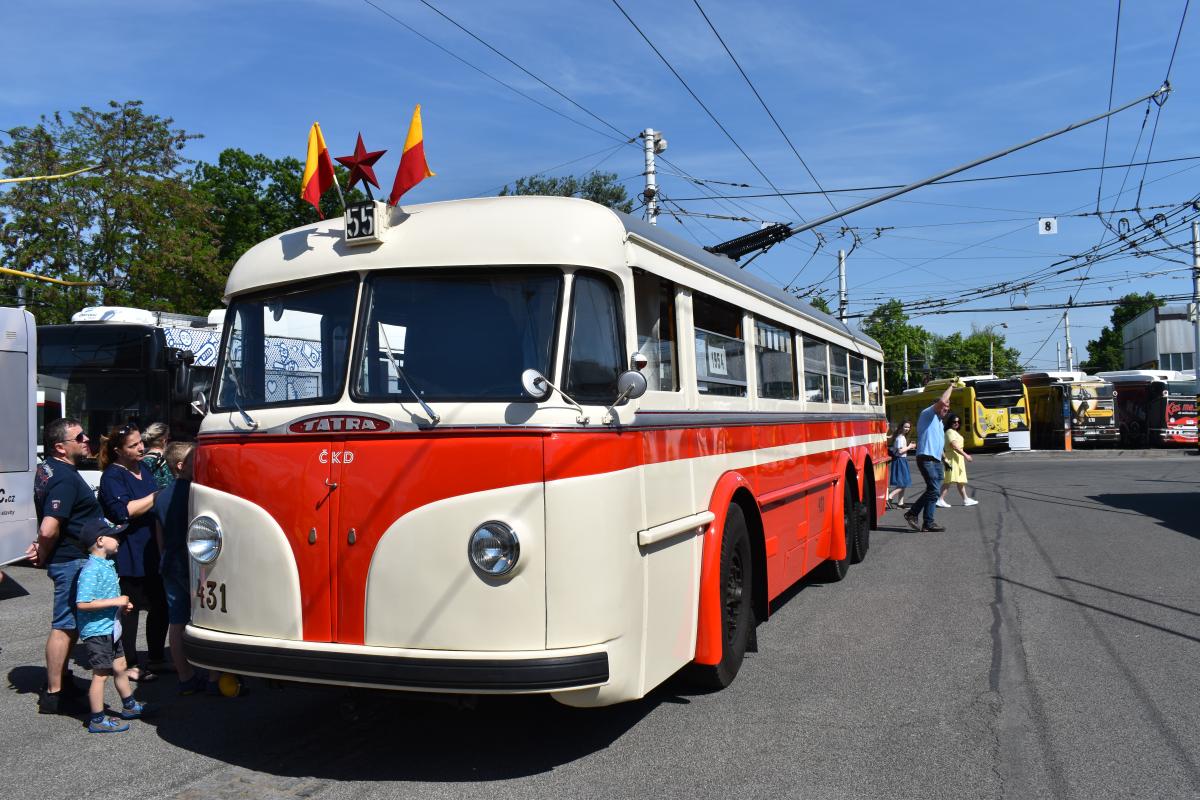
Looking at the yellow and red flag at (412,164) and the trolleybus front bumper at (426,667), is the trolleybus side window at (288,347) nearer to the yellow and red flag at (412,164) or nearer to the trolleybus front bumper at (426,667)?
the yellow and red flag at (412,164)

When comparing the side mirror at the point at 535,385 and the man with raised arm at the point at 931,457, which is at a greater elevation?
the side mirror at the point at 535,385

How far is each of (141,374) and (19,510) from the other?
3.86m

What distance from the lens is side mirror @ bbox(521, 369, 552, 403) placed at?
4.59 meters

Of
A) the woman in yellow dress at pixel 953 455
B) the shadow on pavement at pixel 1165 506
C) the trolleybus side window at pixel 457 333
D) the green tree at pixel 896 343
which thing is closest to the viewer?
the trolleybus side window at pixel 457 333

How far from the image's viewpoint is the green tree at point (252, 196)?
39.1 metres

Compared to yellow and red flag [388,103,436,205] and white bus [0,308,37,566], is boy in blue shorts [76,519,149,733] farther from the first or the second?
white bus [0,308,37,566]

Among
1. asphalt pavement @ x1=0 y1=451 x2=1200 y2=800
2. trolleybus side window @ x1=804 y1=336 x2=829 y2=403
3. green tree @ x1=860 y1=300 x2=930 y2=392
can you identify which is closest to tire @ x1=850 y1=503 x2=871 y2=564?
trolleybus side window @ x1=804 y1=336 x2=829 y2=403

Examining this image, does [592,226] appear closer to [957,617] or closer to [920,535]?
[957,617]

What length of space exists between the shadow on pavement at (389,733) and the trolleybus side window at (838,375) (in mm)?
5033

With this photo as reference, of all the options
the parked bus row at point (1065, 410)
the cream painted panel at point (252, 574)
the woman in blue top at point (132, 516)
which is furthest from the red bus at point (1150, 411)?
the cream painted panel at point (252, 574)

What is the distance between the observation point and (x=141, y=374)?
44.9 ft

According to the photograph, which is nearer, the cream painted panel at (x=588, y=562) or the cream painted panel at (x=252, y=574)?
the cream painted panel at (x=588, y=562)

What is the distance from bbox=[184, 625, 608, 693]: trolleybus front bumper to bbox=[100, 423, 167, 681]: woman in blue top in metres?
2.25

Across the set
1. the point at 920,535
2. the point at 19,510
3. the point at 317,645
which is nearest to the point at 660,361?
the point at 317,645
